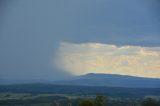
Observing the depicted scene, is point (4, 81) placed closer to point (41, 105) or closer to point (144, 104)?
point (41, 105)

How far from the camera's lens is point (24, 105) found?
6172 centimetres

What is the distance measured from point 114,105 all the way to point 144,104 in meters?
14.8

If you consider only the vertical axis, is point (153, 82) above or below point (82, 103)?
above

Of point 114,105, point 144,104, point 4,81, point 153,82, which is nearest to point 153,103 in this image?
point 144,104

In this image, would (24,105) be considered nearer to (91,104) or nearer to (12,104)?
(12,104)

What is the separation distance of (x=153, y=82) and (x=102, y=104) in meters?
120

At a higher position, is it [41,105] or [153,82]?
[153,82]

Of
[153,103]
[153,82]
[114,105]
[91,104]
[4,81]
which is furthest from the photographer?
[153,82]

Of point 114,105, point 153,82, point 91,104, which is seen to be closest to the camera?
point 91,104

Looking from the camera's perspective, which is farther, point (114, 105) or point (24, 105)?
point (24, 105)

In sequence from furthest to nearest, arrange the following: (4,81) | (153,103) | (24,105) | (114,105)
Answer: (4,81), (24,105), (114,105), (153,103)

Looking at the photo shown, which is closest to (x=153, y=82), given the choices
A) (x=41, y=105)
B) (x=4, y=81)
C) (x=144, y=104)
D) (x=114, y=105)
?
(x=4, y=81)

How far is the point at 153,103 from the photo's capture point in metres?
29.0

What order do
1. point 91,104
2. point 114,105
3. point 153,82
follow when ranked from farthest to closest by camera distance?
1. point 153,82
2. point 114,105
3. point 91,104
